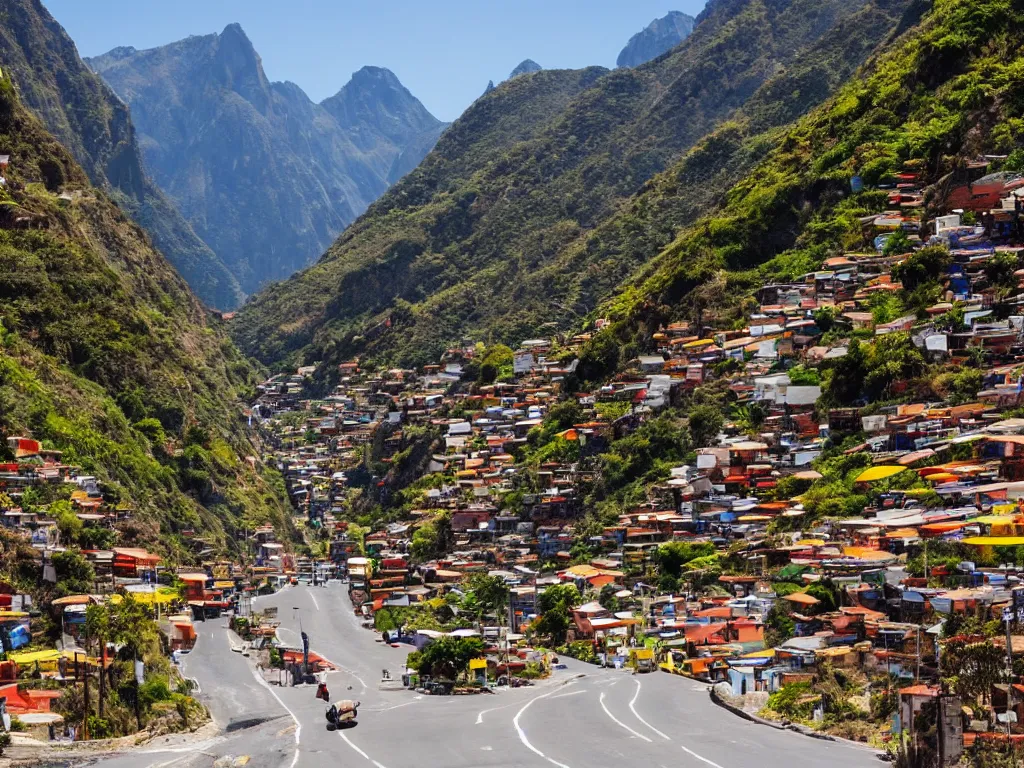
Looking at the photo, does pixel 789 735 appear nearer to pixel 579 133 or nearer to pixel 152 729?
pixel 152 729

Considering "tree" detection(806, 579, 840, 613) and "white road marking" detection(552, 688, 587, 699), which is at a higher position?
"tree" detection(806, 579, 840, 613)

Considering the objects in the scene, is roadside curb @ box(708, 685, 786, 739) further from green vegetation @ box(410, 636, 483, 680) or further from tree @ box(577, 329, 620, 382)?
tree @ box(577, 329, 620, 382)

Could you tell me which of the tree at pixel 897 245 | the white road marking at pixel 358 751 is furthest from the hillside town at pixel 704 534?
the white road marking at pixel 358 751

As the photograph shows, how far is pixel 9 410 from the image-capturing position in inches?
2322

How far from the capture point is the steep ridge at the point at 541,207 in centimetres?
12050

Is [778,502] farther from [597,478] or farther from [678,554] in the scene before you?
[597,478]

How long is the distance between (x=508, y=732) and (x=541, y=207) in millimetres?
122151

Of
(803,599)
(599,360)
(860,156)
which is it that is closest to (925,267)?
(860,156)

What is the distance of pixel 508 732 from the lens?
26.2 meters

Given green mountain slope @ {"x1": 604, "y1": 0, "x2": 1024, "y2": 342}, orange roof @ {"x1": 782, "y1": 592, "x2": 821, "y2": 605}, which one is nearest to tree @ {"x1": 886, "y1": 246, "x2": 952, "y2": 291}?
green mountain slope @ {"x1": 604, "y1": 0, "x2": 1024, "y2": 342}

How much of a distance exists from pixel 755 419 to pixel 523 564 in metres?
11.3

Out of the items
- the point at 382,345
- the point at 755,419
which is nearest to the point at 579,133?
the point at 382,345

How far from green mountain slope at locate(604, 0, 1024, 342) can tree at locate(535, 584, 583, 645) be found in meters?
30.2

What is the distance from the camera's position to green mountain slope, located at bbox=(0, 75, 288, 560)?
6344cm
